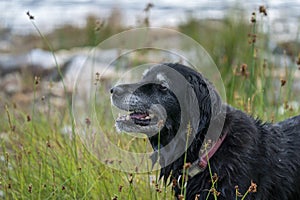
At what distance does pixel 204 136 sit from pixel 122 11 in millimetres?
10109

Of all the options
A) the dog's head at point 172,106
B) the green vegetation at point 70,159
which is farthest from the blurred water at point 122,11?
the dog's head at point 172,106

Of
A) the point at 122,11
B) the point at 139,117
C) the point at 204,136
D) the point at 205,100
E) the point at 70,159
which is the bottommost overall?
the point at 70,159

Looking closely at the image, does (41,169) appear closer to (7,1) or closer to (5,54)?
(5,54)

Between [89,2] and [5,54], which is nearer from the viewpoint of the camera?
[5,54]

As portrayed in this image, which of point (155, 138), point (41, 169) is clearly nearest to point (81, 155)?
point (41, 169)

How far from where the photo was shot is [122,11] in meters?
14.1

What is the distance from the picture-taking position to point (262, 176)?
424cm

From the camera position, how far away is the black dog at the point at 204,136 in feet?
13.8

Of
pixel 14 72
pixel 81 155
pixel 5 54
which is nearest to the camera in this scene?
pixel 81 155

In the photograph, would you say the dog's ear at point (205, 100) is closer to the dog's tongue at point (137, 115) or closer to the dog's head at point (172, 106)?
the dog's head at point (172, 106)

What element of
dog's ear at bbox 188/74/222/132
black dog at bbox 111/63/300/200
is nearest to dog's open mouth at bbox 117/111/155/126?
black dog at bbox 111/63/300/200

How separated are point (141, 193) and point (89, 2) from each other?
1187 centimetres

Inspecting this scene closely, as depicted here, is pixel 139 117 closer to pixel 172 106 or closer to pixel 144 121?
pixel 144 121

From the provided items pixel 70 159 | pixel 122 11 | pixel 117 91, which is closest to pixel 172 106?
pixel 117 91
